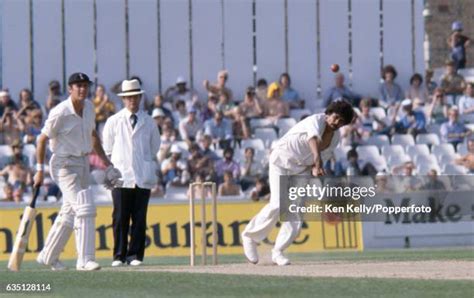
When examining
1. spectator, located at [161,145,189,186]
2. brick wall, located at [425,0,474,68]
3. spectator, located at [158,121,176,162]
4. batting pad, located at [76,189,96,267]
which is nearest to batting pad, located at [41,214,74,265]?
batting pad, located at [76,189,96,267]

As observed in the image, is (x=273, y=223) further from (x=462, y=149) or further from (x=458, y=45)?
(x=458, y=45)

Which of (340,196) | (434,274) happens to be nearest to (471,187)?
(340,196)

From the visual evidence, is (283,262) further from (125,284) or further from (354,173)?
(354,173)

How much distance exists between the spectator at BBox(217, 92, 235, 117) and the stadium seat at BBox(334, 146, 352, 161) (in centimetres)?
191

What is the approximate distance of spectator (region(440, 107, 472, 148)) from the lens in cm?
2692

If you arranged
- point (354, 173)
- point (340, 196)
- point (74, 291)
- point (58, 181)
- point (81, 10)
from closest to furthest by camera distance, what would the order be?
1. point (74, 291)
2. point (58, 181)
3. point (340, 196)
4. point (354, 173)
5. point (81, 10)

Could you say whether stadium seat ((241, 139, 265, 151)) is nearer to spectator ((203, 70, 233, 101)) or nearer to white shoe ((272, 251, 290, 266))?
spectator ((203, 70, 233, 101))

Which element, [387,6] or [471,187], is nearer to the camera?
[471,187]

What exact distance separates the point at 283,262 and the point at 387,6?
13.5m

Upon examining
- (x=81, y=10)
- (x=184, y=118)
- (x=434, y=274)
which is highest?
(x=81, y=10)

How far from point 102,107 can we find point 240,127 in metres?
2.28

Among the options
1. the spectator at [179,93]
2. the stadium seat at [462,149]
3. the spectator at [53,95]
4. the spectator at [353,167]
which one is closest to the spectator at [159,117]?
the spectator at [179,93]

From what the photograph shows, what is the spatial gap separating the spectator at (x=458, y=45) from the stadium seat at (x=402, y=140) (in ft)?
8.41

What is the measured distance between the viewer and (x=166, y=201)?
76.7ft
